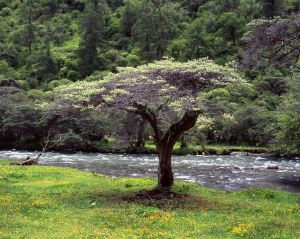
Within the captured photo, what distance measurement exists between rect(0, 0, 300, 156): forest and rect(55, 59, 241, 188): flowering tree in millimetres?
101

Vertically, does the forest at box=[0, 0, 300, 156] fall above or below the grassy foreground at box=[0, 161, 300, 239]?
above

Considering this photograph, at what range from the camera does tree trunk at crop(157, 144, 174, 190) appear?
30344 millimetres

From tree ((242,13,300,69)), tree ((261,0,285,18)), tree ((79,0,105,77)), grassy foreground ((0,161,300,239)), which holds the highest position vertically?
tree ((261,0,285,18))

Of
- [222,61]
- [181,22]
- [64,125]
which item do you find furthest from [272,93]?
[181,22]

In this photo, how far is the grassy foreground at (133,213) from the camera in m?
19.2

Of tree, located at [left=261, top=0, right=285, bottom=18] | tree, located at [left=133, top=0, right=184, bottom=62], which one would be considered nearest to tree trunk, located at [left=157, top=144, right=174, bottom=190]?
tree, located at [left=133, top=0, right=184, bottom=62]

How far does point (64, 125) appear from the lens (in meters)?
89.7

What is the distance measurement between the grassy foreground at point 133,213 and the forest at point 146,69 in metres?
5.22

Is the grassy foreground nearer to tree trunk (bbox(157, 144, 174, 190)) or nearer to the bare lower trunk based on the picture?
tree trunk (bbox(157, 144, 174, 190))

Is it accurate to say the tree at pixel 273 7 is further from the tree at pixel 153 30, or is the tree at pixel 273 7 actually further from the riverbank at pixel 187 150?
the riverbank at pixel 187 150

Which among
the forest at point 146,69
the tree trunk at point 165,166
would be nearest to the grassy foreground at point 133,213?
the tree trunk at point 165,166

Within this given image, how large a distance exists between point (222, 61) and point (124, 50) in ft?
132

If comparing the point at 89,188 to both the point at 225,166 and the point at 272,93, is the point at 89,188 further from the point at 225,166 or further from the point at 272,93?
the point at 272,93

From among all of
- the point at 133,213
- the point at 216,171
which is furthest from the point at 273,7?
the point at 133,213
